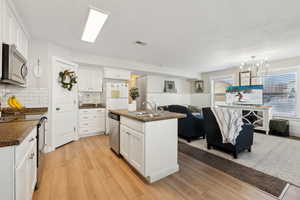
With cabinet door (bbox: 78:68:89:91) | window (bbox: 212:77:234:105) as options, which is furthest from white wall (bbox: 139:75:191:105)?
cabinet door (bbox: 78:68:89:91)

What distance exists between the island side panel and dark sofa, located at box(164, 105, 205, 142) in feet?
4.30

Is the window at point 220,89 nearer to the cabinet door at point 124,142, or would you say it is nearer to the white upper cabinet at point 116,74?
the white upper cabinet at point 116,74

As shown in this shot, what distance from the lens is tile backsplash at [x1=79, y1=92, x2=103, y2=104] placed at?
169 inches

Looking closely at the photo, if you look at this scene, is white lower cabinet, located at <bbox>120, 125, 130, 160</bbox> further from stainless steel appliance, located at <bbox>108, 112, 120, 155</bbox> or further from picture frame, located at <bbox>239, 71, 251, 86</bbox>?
picture frame, located at <bbox>239, 71, 251, 86</bbox>

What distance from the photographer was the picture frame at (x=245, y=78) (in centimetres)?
496

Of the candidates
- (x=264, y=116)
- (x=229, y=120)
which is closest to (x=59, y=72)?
(x=229, y=120)

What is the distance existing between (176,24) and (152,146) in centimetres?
210

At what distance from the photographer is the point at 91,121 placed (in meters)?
3.99

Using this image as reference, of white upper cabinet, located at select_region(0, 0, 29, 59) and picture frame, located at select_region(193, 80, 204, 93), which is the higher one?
white upper cabinet, located at select_region(0, 0, 29, 59)

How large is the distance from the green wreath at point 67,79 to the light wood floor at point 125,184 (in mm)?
1675

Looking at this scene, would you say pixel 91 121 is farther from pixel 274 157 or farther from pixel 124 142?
pixel 274 157

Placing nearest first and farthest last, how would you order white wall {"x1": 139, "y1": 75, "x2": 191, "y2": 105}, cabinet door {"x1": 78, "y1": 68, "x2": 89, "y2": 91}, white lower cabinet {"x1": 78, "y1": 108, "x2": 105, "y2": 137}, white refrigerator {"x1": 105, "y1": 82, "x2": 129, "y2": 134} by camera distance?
white lower cabinet {"x1": 78, "y1": 108, "x2": 105, "y2": 137} → cabinet door {"x1": 78, "y1": 68, "x2": 89, "y2": 91} → white refrigerator {"x1": 105, "y1": 82, "x2": 129, "y2": 134} → white wall {"x1": 139, "y1": 75, "x2": 191, "y2": 105}

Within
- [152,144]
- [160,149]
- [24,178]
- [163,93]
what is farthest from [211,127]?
[163,93]

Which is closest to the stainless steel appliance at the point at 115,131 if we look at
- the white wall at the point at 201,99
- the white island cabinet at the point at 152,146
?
the white island cabinet at the point at 152,146
